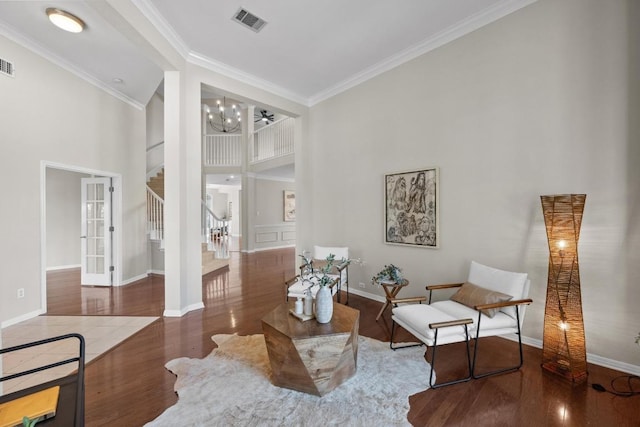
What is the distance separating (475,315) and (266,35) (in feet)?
13.5

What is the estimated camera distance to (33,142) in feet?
12.9

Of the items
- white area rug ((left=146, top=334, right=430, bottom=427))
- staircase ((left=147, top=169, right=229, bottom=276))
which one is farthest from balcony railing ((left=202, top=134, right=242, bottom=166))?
white area rug ((left=146, top=334, right=430, bottom=427))

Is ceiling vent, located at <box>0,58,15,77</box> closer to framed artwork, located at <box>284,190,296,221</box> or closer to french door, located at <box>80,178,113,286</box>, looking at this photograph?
french door, located at <box>80,178,113,286</box>

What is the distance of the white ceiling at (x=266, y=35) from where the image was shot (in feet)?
10.2

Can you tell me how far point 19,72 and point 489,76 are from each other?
613cm

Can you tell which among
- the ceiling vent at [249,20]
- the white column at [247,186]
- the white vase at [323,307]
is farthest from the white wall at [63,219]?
the white vase at [323,307]

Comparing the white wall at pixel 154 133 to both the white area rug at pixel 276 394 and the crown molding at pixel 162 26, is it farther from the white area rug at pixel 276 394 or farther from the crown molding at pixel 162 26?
the white area rug at pixel 276 394

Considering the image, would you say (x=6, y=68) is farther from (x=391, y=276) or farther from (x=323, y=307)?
(x=391, y=276)

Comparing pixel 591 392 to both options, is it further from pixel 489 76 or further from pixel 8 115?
pixel 8 115

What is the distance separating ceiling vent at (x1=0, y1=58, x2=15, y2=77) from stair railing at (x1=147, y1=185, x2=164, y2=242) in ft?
10.2

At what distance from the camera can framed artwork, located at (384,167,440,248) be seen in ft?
12.2

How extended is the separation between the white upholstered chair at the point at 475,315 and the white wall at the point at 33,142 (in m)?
4.98

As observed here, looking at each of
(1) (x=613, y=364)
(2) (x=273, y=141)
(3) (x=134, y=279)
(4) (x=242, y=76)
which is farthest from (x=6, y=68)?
(1) (x=613, y=364)

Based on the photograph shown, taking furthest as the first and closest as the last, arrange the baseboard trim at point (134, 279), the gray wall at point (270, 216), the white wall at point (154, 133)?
the gray wall at point (270, 216), the white wall at point (154, 133), the baseboard trim at point (134, 279)
